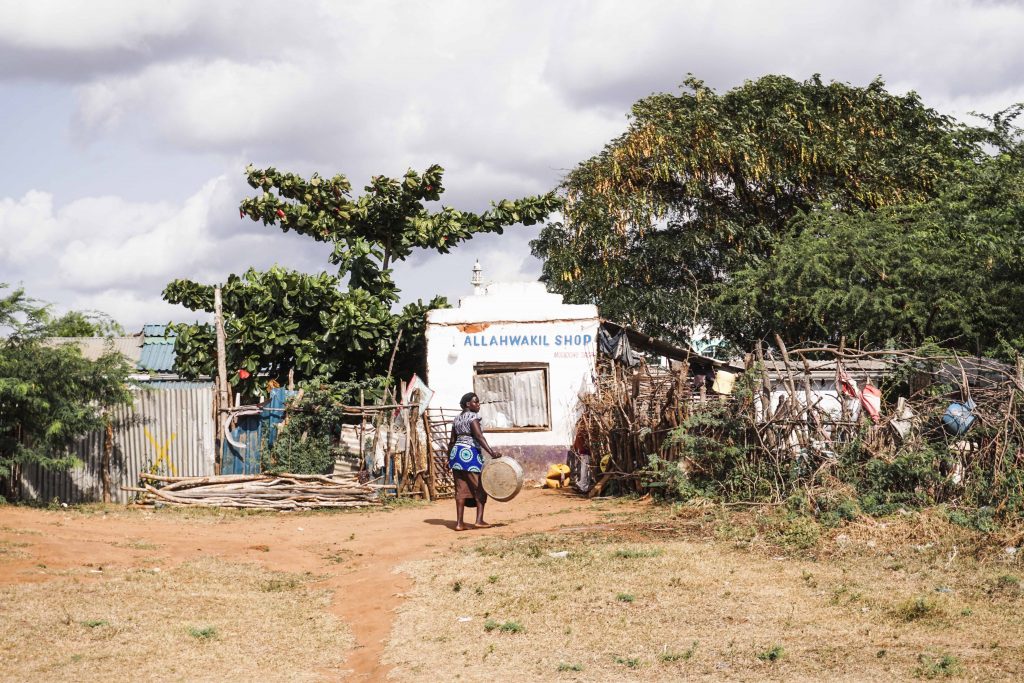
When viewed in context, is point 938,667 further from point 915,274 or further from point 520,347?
point 915,274

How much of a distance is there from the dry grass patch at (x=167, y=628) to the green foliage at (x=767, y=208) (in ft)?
47.7

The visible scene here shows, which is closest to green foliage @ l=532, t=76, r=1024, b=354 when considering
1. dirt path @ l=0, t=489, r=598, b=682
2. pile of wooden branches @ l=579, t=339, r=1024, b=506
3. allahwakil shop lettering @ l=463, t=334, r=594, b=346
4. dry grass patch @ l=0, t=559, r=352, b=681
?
allahwakil shop lettering @ l=463, t=334, r=594, b=346

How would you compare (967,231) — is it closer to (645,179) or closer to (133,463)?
(645,179)

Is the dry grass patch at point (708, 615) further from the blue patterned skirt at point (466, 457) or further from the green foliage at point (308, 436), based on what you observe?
the green foliage at point (308, 436)

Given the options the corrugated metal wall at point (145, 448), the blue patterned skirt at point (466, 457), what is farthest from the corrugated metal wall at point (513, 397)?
the blue patterned skirt at point (466, 457)

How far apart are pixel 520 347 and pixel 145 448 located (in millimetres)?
6453

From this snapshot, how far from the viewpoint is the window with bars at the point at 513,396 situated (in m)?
19.7

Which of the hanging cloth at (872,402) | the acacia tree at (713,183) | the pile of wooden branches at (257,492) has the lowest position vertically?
the pile of wooden branches at (257,492)

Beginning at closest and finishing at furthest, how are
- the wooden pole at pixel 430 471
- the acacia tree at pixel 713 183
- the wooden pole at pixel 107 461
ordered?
1. the wooden pole at pixel 107 461
2. the wooden pole at pixel 430 471
3. the acacia tree at pixel 713 183

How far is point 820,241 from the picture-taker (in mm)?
23047

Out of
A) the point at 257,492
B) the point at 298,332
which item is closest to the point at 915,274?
the point at 298,332

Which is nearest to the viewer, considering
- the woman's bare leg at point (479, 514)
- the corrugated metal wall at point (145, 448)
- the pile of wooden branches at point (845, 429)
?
the pile of wooden branches at point (845, 429)

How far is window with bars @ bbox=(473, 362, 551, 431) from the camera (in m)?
19.7

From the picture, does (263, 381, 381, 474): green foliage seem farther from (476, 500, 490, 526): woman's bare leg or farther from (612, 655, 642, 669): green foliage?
(612, 655, 642, 669): green foliage
